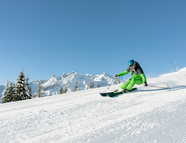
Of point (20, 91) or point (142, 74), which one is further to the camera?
point (20, 91)

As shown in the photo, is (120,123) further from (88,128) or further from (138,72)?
(138,72)

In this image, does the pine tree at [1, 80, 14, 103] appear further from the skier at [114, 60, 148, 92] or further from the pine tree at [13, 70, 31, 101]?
the skier at [114, 60, 148, 92]

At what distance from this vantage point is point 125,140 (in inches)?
67.7

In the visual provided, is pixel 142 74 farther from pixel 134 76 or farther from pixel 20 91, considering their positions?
pixel 20 91

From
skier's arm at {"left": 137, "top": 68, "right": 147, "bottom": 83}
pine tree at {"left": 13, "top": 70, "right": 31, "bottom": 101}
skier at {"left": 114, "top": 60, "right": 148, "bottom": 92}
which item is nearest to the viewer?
skier's arm at {"left": 137, "top": 68, "right": 147, "bottom": 83}

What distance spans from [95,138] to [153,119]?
1210 millimetres

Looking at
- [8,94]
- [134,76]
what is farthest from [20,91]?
[134,76]

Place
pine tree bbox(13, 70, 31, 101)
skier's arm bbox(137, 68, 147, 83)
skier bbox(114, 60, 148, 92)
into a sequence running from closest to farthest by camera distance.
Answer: skier's arm bbox(137, 68, 147, 83) < skier bbox(114, 60, 148, 92) < pine tree bbox(13, 70, 31, 101)

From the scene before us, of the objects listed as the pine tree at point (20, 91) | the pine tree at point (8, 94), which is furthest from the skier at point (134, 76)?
the pine tree at point (8, 94)

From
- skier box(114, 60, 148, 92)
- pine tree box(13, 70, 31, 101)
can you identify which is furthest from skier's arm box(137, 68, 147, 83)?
pine tree box(13, 70, 31, 101)

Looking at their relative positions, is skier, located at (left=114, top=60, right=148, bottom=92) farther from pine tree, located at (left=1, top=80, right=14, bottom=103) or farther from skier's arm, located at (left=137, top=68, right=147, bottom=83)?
pine tree, located at (left=1, top=80, right=14, bottom=103)

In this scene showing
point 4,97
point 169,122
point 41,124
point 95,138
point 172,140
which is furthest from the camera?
point 4,97

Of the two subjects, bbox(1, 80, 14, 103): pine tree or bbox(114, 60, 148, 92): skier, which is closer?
bbox(114, 60, 148, 92): skier

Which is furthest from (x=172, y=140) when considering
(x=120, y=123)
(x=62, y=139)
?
(x=62, y=139)
